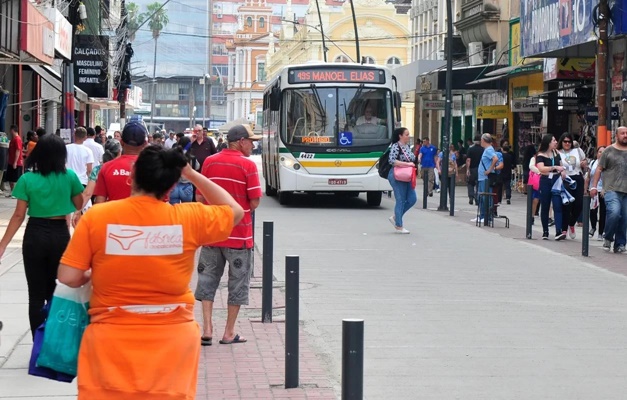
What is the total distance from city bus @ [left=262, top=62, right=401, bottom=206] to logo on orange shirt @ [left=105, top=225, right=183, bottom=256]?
21.8 meters

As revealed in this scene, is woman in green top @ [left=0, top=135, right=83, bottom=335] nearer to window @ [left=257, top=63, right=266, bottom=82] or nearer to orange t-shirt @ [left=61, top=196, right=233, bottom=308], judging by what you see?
orange t-shirt @ [left=61, top=196, right=233, bottom=308]

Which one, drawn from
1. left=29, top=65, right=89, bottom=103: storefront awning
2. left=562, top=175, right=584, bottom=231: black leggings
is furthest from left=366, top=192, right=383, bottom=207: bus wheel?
left=29, top=65, right=89, bottom=103: storefront awning

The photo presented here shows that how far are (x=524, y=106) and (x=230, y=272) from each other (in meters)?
27.5

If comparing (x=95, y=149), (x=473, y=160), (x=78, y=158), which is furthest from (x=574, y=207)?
(x=473, y=160)

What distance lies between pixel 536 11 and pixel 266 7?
13910cm

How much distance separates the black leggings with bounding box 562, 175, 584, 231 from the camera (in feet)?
63.7

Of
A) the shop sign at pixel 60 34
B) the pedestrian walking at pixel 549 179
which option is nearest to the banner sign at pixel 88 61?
the shop sign at pixel 60 34

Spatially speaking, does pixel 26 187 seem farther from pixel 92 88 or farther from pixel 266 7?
pixel 266 7

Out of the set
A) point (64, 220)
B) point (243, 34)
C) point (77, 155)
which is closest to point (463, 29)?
point (77, 155)

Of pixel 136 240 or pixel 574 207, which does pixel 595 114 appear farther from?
pixel 136 240

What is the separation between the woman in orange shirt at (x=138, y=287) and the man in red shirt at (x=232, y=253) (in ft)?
13.9

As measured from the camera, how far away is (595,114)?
27812mm

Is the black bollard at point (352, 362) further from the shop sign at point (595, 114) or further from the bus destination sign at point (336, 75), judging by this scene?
the shop sign at point (595, 114)

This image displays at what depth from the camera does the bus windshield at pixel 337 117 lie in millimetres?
26703
